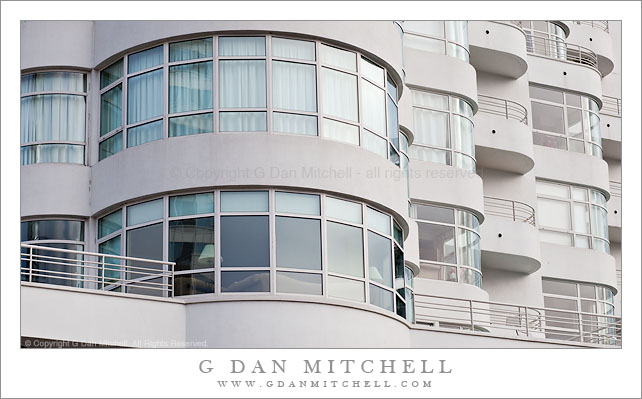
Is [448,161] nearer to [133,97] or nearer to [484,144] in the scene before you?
[484,144]

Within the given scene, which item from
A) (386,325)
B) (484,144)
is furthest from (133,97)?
(484,144)

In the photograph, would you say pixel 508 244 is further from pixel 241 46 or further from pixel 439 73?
pixel 241 46

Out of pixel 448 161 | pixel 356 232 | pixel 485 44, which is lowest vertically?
pixel 356 232

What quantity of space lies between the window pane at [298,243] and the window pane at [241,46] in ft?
9.81

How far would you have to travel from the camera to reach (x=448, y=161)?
28812 millimetres

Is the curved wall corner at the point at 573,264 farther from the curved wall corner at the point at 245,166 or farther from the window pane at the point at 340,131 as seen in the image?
the window pane at the point at 340,131

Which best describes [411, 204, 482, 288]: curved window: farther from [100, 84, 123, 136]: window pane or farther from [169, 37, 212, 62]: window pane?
[100, 84, 123, 136]: window pane

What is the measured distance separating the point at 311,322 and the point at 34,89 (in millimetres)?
7330

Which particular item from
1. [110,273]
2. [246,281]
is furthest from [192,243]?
[110,273]

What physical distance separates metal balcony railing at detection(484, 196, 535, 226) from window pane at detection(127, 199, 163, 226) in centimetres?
1179

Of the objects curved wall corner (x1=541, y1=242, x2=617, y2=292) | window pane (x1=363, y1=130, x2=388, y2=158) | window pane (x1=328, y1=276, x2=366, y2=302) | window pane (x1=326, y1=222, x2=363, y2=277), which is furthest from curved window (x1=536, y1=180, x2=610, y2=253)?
window pane (x1=328, y1=276, x2=366, y2=302)

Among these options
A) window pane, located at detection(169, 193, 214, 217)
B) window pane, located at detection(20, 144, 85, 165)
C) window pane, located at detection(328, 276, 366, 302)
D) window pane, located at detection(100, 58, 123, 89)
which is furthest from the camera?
window pane, located at detection(20, 144, 85, 165)

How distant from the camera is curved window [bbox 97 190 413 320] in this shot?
21.2 metres

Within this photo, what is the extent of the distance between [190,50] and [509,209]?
1192 cm
